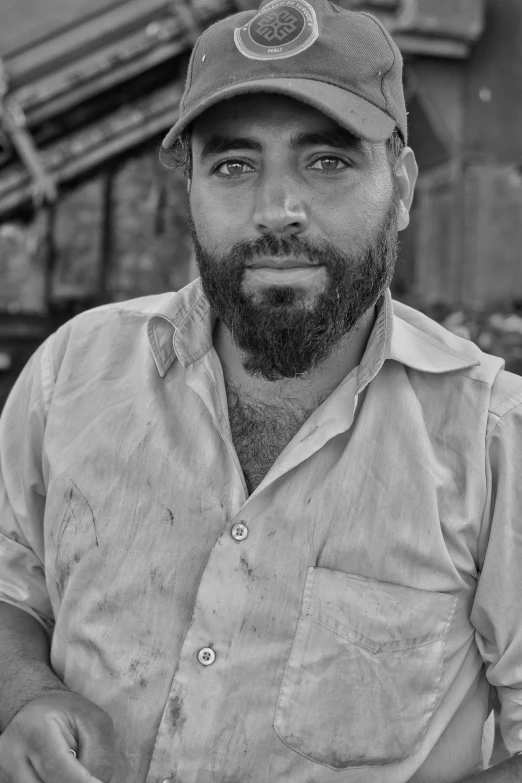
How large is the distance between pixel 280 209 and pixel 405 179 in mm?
412

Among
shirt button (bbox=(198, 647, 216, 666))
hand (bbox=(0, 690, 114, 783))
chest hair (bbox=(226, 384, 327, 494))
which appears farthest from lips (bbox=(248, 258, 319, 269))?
hand (bbox=(0, 690, 114, 783))

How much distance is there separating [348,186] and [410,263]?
360 cm

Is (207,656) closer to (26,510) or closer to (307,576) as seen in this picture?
(307,576)

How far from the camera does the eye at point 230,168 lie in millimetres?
1565

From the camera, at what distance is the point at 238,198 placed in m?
1.55

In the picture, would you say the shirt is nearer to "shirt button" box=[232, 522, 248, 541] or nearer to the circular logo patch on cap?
"shirt button" box=[232, 522, 248, 541]

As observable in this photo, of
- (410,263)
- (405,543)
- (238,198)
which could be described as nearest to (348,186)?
(238,198)

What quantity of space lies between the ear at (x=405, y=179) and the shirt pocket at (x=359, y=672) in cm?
77

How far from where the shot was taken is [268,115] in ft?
4.95

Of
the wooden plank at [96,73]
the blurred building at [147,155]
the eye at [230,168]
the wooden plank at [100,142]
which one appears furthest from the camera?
the wooden plank at [100,142]

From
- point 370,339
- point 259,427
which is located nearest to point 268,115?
point 370,339

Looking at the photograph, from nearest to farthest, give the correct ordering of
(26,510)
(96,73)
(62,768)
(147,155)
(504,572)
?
(62,768), (504,572), (26,510), (96,73), (147,155)

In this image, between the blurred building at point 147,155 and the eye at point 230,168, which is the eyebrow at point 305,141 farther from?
the blurred building at point 147,155

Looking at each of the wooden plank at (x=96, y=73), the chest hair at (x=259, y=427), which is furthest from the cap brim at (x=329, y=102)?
the wooden plank at (x=96, y=73)
